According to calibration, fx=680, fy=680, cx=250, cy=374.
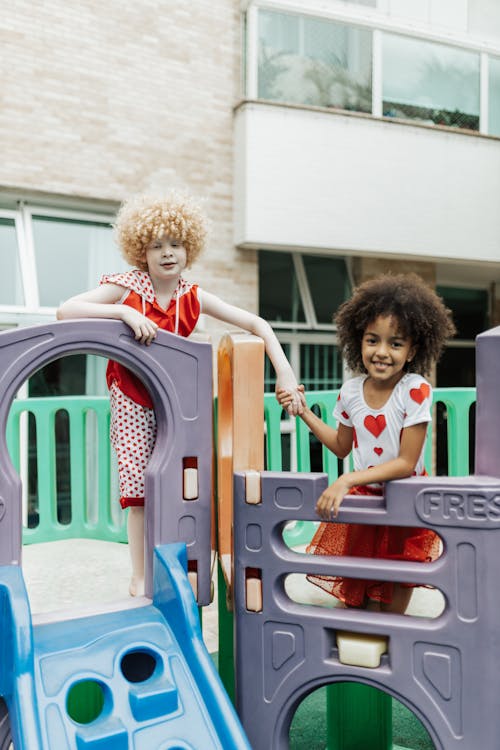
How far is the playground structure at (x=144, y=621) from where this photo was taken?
1.50 m

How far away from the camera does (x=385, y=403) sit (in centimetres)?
188

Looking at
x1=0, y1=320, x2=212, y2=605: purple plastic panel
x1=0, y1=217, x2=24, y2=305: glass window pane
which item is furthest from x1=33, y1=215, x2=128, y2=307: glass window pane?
x1=0, y1=320, x2=212, y2=605: purple plastic panel

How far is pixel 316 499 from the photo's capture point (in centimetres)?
174

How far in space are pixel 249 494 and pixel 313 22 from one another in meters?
6.18

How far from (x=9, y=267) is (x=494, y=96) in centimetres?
553

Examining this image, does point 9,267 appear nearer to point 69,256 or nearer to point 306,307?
point 69,256

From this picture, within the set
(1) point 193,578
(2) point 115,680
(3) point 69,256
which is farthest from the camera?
(3) point 69,256

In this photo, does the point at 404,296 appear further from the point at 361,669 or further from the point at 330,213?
the point at 330,213

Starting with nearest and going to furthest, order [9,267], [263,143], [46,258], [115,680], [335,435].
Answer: [115,680] < [335,435] < [9,267] < [46,258] < [263,143]

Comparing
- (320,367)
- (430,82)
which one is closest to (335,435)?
(320,367)

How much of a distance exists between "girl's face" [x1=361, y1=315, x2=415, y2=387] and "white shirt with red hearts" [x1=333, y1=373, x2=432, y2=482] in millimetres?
60

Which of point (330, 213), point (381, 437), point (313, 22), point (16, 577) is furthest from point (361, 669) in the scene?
point (313, 22)

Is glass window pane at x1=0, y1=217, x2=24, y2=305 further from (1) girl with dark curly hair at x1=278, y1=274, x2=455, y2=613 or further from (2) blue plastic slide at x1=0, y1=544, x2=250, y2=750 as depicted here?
(2) blue plastic slide at x1=0, y1=544, x2=250, y2=750

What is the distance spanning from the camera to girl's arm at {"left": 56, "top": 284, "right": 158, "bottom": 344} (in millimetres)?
1836
